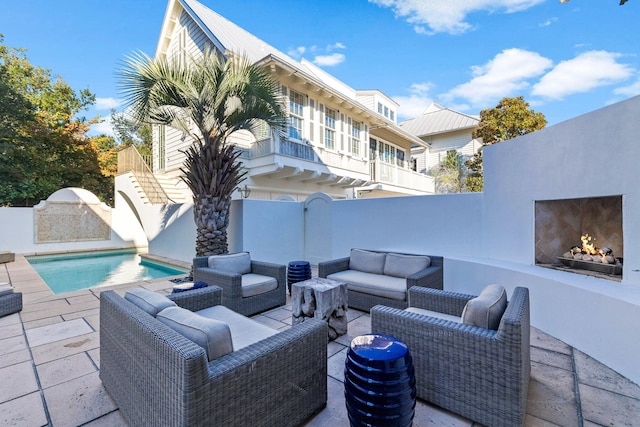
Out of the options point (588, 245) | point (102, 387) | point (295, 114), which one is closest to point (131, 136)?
point (295, 114)

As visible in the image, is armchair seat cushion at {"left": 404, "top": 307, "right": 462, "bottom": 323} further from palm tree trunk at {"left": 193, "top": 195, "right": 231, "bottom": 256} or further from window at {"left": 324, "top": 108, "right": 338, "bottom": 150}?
window at {"left": 324, "top": 108, "right": 338, "bottom": 150}

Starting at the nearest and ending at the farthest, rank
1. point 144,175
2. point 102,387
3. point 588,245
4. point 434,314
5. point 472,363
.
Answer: point 472,363 → point 102,387 → point 434,314 → point 588,245 → point 144,175

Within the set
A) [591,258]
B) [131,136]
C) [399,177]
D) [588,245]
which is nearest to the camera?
[591,258]

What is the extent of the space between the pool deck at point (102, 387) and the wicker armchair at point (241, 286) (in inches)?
19.1

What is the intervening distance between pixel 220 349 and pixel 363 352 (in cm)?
84

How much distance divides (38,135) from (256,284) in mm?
14290

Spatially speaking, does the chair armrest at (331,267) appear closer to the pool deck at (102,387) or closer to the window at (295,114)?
the pool deck at (102,387)

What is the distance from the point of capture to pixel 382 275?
177 inches

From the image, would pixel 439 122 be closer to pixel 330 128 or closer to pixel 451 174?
pixel 451 174

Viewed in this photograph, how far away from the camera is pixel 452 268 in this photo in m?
4.80

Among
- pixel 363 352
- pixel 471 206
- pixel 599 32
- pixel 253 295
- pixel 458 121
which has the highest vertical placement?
pixel 458 121

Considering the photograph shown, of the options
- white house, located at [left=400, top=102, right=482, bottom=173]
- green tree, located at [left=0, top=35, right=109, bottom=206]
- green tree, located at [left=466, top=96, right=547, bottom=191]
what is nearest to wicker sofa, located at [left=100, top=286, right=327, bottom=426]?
green tree, located at [left=466, top=96, right=547, bottom=191]

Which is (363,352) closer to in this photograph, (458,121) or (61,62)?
(458,121)

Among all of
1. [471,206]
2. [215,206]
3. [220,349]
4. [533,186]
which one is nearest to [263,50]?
[215,206]
